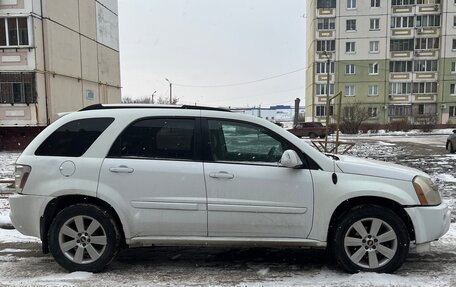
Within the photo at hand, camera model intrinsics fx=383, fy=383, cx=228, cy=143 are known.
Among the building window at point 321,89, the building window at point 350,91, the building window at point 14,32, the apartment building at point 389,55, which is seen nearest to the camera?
the building window at point 14,32

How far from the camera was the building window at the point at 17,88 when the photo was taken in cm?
2036

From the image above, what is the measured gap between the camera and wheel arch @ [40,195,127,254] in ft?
13.6

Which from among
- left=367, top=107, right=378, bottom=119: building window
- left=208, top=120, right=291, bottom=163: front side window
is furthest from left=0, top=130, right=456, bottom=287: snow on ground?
left=367, top=107, right=378, bottom=119: building window

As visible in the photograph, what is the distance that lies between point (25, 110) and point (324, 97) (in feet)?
123

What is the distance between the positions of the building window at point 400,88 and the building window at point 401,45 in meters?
4.44

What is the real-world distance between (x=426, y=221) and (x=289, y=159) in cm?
160

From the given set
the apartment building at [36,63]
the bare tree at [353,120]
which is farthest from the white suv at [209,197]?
the bare tree at [353,120]

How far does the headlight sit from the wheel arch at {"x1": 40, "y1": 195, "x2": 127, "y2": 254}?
319cm

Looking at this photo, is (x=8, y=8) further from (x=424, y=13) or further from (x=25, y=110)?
(x=424, y=13)

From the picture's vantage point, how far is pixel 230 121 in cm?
428

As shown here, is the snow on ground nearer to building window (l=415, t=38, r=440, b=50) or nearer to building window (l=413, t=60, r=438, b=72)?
building window (l=413, t=60, r=438, b=72)

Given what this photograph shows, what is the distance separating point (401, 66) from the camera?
48906 mm

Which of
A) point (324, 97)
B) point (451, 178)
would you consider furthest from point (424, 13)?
point (451, 178)

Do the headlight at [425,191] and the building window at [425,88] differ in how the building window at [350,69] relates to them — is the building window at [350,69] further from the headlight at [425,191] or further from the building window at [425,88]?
the headlight at [425,191]
